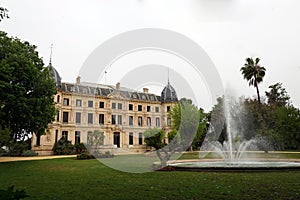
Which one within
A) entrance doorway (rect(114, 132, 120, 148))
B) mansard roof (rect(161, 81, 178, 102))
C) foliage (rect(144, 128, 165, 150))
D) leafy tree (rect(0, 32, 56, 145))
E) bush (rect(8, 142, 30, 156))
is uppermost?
mansard roof (rect(161, 81, 178, 102))

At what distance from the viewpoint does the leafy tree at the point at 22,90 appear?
20.0m

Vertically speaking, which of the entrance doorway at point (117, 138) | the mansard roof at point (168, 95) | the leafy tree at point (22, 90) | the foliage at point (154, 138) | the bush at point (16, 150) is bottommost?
the bush at point (16, 150)

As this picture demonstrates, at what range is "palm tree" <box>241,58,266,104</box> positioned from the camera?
40500 millimetres

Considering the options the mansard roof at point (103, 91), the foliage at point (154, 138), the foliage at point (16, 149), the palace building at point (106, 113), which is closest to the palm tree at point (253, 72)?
the palace building at point (106, 113)

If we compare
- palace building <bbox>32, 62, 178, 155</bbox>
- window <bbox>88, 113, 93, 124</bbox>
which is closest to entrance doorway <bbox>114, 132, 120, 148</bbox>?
palace building <bbox>32, 62, 178, 155</bbox>

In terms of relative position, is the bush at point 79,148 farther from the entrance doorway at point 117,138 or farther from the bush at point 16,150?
the entrance doorway at point 117,138

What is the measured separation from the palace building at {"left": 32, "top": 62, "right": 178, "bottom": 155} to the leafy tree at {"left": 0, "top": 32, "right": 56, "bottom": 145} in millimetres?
16553

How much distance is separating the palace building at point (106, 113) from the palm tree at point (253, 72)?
1370 centimetres

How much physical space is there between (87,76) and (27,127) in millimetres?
10085

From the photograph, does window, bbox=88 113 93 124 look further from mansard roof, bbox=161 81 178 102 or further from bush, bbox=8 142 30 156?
mansard roof, bbox=161 81 178 102

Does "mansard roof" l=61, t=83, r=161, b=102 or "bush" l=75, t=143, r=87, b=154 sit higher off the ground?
"mansard roof" l=61, t=83, r=161, b=102

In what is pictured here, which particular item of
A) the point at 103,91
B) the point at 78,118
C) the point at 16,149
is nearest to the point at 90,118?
the point at 78,118

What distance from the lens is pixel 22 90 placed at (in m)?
21.2

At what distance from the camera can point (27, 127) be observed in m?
23.4
